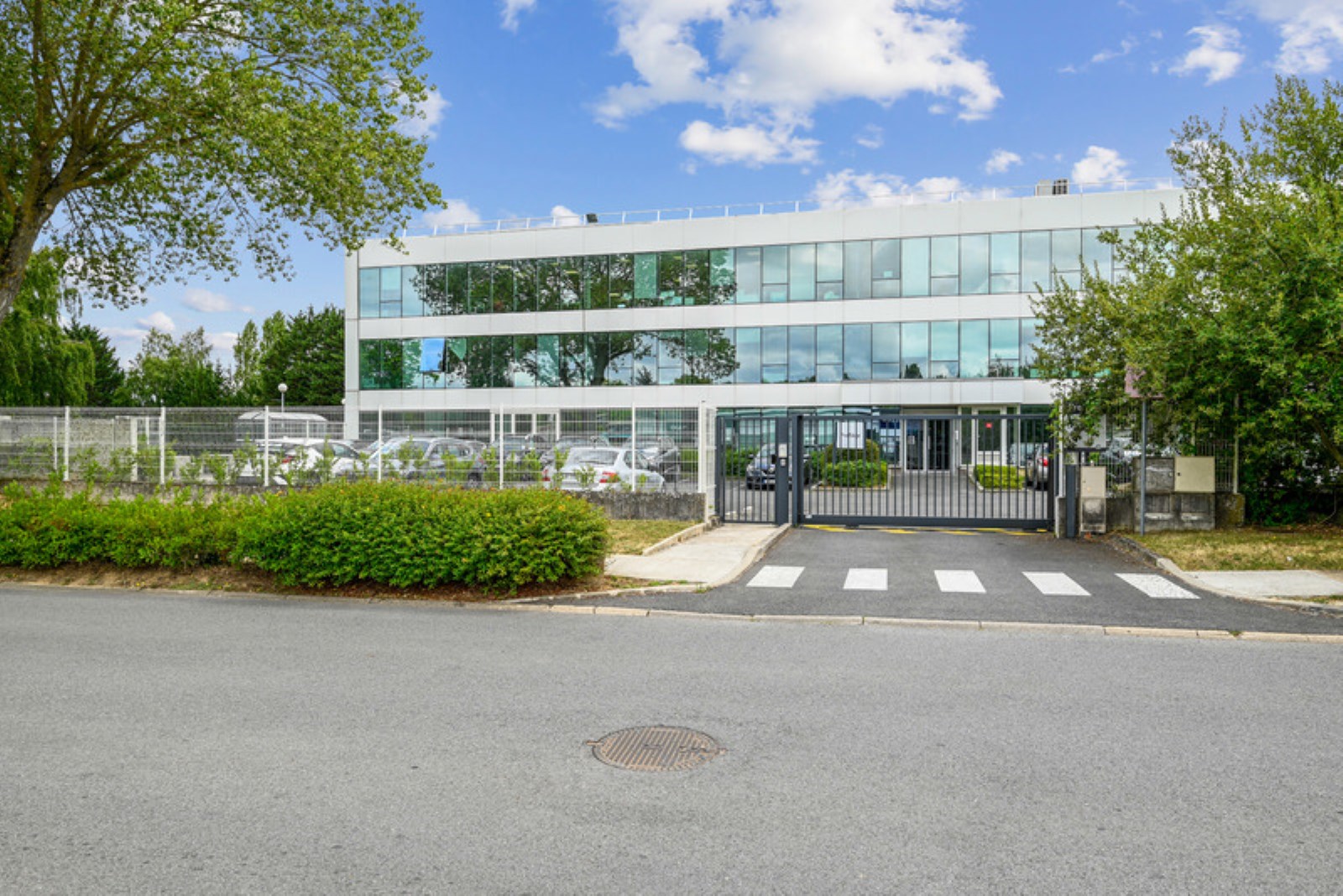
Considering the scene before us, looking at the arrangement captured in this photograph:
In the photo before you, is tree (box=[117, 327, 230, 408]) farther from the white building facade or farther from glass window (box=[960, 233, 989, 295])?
glass window (box=[960, 233, 989, 295])

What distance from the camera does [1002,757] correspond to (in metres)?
5.07

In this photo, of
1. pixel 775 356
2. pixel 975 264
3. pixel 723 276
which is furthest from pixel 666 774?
pixel 723 276

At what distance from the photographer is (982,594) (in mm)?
10852

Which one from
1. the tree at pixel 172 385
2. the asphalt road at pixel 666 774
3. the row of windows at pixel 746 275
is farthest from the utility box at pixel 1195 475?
the tree at pixel 172 385

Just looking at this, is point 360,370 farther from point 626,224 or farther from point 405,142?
point 405,142

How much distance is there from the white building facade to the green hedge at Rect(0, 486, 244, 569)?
25568 mm

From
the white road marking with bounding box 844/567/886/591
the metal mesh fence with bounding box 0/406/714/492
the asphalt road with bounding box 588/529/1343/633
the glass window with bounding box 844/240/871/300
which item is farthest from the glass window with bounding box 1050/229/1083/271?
the white road marking with bounding box 844/567/886/591

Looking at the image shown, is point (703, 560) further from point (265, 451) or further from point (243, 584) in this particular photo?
point (265, 451)

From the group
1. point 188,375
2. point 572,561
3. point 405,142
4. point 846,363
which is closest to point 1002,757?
point 572,561

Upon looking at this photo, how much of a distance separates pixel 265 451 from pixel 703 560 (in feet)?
37.1

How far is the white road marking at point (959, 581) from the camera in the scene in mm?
11109

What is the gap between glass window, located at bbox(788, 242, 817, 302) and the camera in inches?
1593

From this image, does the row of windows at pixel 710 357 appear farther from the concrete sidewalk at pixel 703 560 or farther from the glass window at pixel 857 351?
the concrete sidewalk at pixel 703 560

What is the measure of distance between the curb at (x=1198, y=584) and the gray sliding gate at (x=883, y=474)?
2516 millimetres
